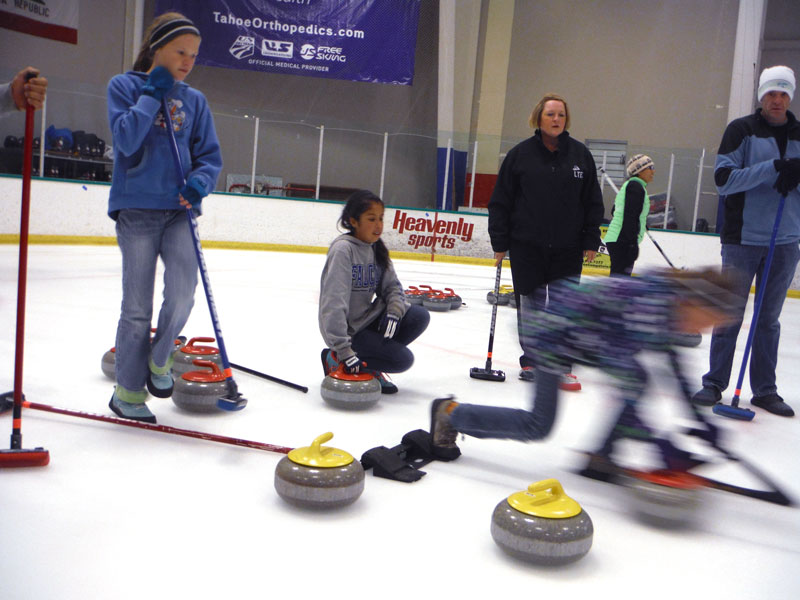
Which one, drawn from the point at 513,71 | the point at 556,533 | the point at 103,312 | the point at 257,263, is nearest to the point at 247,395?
the point at 556,533

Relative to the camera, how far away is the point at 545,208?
10.3 ft

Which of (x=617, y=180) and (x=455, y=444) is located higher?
(x=617, y=180)

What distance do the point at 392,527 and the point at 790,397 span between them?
2530mm

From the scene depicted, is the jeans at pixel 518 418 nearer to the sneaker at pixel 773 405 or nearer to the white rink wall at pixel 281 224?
the sneaker at pixel 773 405

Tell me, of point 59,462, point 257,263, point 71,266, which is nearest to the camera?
point 59,462

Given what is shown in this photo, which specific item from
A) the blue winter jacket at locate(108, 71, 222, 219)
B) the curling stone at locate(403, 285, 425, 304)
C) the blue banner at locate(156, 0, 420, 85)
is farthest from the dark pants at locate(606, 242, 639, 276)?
the blue banner at locate(156, 0, 420, 85)

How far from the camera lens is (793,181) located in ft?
9.25

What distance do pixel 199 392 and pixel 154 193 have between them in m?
0.64

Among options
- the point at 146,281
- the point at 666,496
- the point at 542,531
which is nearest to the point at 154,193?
the point at 146,281

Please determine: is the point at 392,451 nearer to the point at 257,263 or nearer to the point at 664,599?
the point at 664,599

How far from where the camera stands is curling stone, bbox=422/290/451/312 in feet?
17.9

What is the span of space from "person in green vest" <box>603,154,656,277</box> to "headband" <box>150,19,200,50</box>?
10.2 feet

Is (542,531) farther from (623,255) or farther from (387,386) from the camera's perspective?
(623,255)

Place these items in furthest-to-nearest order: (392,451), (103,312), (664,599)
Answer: (103,312)
(392,451)
(664,599)
